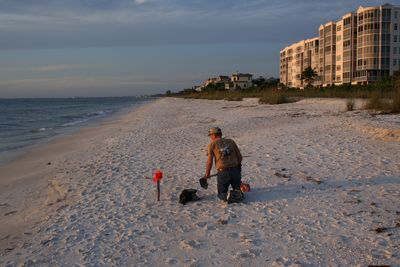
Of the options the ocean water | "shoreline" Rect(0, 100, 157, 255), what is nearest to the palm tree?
the ocean water

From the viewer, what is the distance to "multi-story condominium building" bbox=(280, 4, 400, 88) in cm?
5797

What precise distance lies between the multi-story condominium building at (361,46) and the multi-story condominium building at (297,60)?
588 centimetres

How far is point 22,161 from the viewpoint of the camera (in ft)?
40.0

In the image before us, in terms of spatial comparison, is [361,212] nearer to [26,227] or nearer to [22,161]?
[26,227]

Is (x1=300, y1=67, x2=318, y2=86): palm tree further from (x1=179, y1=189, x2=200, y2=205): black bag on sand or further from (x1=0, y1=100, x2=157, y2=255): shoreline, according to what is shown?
(x1=179, y1=189, x2=200, y2=205): black bag on sand

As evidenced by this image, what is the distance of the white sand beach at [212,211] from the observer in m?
4.32

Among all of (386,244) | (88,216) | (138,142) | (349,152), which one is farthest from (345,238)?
(138,142)

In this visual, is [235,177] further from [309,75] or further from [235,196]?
[309,75]

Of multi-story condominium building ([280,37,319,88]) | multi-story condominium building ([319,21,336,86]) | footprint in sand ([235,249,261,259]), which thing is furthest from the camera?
multi-story condominium building ([280,37,319,88])

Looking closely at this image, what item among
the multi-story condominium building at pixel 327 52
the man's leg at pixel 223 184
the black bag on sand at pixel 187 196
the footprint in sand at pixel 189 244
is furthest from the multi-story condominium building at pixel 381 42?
the footprint in sand at pixel 189 244

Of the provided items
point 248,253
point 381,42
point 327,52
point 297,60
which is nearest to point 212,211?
point 248,253

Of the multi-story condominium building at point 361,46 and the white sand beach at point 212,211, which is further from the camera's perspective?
the multi-story condominium building at point 361,46

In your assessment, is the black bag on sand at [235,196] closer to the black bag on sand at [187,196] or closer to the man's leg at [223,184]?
the man's leg at [223,184]

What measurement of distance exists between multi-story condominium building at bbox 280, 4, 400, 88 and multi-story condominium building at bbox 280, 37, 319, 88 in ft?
19.3
